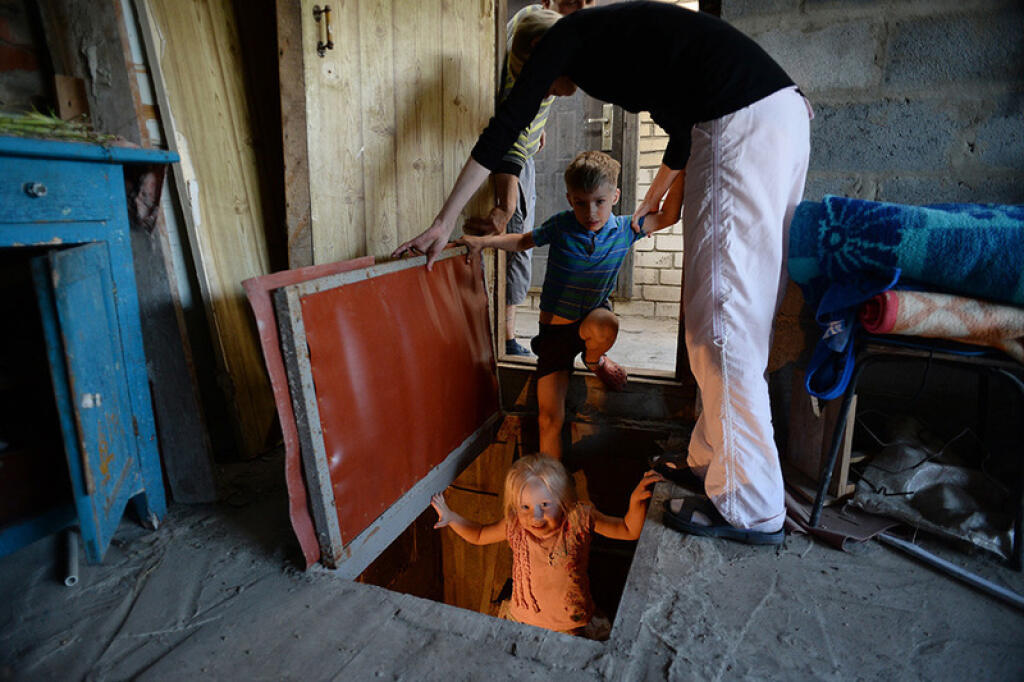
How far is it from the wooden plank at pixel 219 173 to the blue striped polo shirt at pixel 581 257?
4.39ft

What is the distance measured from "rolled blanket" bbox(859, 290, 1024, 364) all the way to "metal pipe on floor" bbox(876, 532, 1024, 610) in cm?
59

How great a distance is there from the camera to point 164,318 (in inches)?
76.9

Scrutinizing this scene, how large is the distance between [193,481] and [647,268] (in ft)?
15.3

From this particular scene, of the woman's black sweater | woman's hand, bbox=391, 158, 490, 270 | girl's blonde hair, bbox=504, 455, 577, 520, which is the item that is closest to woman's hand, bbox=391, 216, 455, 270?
woman's hand, bbox=391, 158, 490, 270

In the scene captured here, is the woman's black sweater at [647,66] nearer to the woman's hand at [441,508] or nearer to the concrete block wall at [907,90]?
the concrete block wall at [907,90]

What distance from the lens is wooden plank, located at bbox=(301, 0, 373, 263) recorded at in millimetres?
2445

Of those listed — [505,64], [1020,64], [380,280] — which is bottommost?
[380,280]

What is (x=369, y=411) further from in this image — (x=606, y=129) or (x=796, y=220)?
(x=606, y=129)

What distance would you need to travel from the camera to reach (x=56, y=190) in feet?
4.92

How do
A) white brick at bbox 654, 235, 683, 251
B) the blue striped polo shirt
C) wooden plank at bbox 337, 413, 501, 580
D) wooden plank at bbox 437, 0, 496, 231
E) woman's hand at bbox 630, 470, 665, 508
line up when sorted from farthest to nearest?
white brick at bbox 654, 235, 683, 251, wooden plank at bbox 437, 0, 496, 231, the blue striped polo shirt, woman's hand at bbox 630, 470, 665, 508, wooden plank at bbox 337, 413, 501, 580

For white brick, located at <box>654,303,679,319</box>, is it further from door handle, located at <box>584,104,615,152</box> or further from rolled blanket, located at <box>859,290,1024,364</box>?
rolled blanket, located at <box>859,290,1024,364</box>

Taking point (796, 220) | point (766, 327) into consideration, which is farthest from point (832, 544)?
point (796, 220)

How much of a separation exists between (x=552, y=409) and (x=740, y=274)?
Answer: 1.41m

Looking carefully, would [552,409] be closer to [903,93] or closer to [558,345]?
[558,345]
